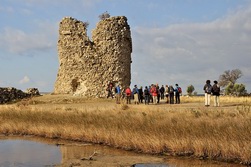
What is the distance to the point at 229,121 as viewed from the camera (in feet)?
42.4

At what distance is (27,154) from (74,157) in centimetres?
174

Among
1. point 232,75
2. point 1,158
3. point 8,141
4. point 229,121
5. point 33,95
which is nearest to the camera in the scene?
point 1,158

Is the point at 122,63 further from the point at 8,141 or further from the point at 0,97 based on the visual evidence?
the point at 8,141

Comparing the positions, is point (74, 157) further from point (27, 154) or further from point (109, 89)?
point (109, 89)

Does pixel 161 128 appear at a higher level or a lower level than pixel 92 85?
lower

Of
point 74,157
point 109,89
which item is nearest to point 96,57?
point 109,89

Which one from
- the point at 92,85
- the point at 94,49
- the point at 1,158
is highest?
the point at 94,49

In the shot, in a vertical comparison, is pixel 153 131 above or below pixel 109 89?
below

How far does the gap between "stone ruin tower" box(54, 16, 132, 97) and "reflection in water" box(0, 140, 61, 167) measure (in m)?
19.5

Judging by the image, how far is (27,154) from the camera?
41.8 ft

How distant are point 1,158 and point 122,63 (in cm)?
2391

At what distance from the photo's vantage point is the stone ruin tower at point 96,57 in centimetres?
3488

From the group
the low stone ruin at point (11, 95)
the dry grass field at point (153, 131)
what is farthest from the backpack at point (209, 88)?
the low stone ruin at point (11, 95)

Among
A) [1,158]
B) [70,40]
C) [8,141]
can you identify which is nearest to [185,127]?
[1,158]
